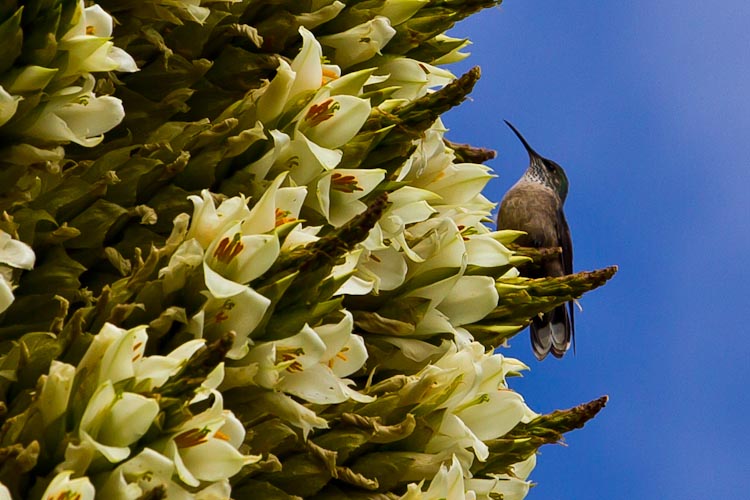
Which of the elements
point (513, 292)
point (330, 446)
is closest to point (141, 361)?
point (330, 446)

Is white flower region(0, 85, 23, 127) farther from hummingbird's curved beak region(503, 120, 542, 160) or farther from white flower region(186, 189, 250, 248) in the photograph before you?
hummingbird's curved beak region(503, 120, 542, 160)

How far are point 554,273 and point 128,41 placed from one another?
4.00 metres

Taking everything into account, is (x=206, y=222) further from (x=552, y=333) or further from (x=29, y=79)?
(x=552, y=333)

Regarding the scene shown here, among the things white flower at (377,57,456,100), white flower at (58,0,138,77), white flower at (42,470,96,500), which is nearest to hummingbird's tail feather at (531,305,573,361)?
white flower at (377,57,456,100)

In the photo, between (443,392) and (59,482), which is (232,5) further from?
(59,482)

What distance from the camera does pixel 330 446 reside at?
164 inches

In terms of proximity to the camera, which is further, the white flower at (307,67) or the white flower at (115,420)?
the white flower at (307,67)

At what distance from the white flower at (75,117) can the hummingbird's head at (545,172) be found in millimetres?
5484

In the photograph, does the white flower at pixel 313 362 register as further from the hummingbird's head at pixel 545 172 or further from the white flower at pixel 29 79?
the hummingbird's head at pixel 545 172

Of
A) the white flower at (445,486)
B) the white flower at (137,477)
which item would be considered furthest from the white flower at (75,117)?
the white flower at (445,486)

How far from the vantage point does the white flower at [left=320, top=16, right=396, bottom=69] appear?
15.9 ft

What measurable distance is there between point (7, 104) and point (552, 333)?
433 centimetres

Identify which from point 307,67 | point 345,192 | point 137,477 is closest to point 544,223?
point 345,192

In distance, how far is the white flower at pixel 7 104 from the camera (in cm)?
358
